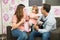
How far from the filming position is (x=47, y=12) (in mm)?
4594

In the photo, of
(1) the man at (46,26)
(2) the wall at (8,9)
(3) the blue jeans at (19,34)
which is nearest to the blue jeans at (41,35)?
(1) the man at (46,26)

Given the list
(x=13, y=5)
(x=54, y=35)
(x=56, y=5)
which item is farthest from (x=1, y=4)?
(x=54, y=35)

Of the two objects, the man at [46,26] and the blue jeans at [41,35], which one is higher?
the man at [46,26]

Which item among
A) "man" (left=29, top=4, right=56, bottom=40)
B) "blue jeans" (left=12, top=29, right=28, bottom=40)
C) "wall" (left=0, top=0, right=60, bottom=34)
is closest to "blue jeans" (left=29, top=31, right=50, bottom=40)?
"man" (left=29, top=4, right=56, bottom=40)

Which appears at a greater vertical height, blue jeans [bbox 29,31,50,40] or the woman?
the woman

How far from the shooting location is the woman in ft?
14.4

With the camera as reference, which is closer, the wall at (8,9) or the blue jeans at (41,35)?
the blue jeans at (41,35)

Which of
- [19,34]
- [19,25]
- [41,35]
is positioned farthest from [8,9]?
[41,35]

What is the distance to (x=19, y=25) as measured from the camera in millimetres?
4457

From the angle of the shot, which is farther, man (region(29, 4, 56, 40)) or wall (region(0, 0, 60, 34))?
wall (region(0, 0, 60, 34))

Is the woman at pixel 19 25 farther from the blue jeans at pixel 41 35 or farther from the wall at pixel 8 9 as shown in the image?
the wall at pixel 8 9

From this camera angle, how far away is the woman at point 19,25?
4400 mm

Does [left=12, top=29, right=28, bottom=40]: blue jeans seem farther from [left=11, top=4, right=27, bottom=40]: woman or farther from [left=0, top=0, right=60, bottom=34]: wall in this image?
[left=0, top=0, right=60, bottom=34]: wall

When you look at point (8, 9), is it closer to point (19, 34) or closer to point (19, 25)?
point (19, 25)
